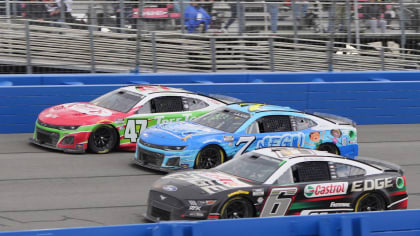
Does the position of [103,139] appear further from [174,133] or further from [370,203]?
[370,203]

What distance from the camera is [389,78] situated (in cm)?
1919

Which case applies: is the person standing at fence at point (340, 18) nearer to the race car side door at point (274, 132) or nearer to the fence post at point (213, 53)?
the fence post at point (213, 53)

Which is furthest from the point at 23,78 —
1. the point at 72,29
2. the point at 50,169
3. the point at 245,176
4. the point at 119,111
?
the point at 245,176

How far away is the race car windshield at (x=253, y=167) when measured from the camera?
9.53 m

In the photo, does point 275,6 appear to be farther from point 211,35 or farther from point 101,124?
point 101,124

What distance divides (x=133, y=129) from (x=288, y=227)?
7.42m

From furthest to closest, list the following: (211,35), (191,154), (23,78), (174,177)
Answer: (211,35)
(23,78)
(191,154)
(174,177)

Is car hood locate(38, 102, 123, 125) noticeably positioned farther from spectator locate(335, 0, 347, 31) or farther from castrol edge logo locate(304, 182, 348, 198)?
spectator locate(335, 0, 347, 31)

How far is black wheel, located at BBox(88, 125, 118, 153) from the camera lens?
13.4 meters

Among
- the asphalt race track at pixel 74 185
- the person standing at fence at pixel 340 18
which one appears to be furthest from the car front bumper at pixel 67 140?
the person standing at fence at pixel 340 18

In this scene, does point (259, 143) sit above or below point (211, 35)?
below

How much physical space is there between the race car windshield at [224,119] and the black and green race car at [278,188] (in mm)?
2495

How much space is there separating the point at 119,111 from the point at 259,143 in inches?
110

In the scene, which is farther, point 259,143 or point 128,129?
point 128,129
